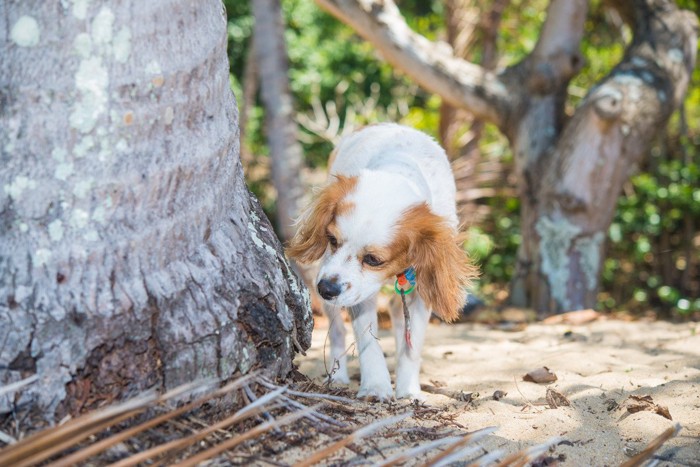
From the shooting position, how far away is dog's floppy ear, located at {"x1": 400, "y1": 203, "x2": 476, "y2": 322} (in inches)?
154

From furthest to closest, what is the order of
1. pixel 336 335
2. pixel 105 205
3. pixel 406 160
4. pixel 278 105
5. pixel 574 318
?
pixel 278 105 → pixel 574 318 → pixel 336 335 → pixel 406 160 → pixel 105 205

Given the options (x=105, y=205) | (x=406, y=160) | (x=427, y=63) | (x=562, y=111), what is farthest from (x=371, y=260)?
(x=562, y=111)

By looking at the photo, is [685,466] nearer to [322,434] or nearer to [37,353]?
[322,434]

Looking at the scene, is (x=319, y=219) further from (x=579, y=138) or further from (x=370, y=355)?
(x=579, y=138)

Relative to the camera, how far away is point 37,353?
8.20 feet

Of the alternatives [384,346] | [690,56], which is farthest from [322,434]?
[690,56]

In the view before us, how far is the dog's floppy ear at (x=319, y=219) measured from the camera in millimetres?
3951

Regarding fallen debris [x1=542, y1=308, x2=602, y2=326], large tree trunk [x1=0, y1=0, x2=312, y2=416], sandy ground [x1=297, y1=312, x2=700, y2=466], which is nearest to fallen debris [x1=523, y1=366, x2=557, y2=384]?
sandy ground [x1=297, y1=312, x2=700, y2=466]

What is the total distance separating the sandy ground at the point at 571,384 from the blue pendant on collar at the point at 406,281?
54 cm

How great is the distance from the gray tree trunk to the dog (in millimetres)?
3530

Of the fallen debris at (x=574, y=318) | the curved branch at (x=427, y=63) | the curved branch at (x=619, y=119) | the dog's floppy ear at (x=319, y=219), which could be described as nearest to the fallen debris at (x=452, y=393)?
the dog's floppy ear at (x=319, y=219)

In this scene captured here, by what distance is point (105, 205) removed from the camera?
2621 mm

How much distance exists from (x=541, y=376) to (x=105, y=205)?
2366 millimetres

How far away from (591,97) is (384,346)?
3.03 meters
